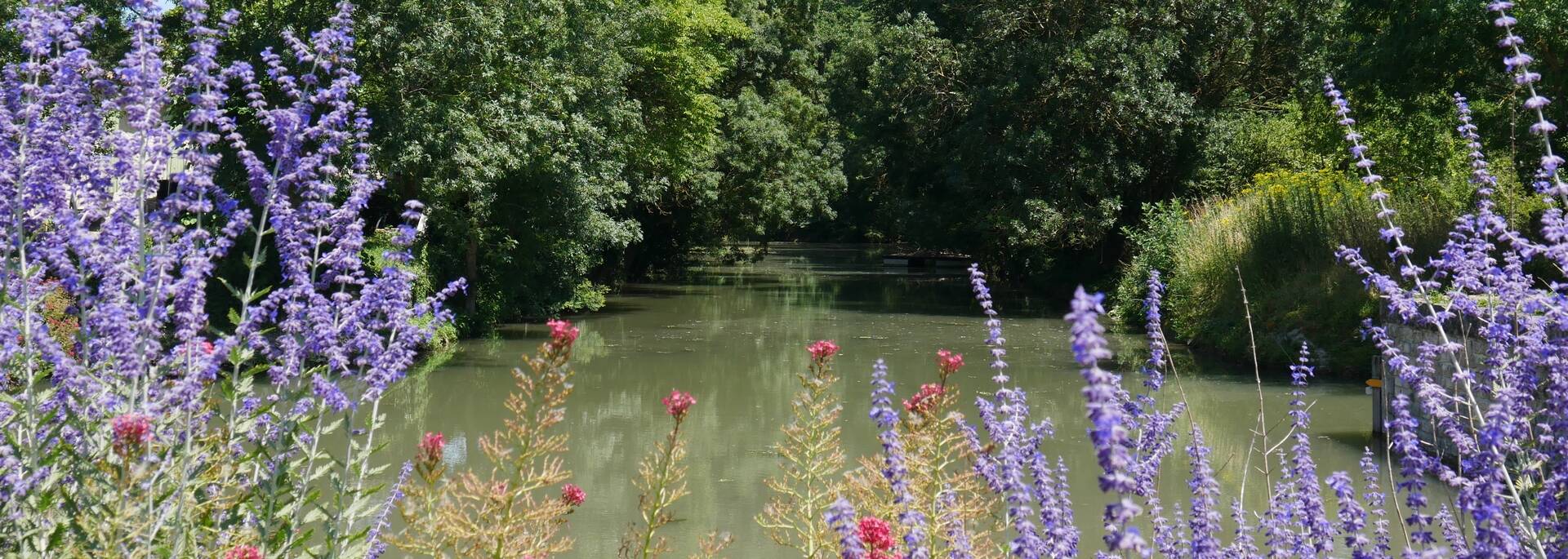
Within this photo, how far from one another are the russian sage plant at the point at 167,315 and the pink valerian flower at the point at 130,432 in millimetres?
353

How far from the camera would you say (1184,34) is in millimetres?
27969

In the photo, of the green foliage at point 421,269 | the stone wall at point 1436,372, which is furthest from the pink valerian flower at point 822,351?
the green foliage at point 421,269

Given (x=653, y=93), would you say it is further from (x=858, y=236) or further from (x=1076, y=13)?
(x=858, y=236)

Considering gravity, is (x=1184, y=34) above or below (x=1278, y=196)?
above

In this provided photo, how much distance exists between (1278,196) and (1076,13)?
910 centimetres

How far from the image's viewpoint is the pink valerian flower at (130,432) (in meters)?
2.91

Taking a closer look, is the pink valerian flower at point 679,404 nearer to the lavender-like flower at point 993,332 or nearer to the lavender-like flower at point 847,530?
the lavender-like flower at point 847,530

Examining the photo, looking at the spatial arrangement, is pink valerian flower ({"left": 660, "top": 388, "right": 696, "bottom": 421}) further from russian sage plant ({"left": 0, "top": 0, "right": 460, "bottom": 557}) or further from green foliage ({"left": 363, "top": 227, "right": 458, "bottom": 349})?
green foliage ({"left": 363, "top": 227, "right": 458, "bottom": 349})

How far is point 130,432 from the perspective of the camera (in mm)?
2912

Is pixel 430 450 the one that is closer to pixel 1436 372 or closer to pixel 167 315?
pixel 167 315

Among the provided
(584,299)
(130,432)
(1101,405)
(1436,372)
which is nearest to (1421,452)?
(1101,405)

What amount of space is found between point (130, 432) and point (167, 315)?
3.88 ft

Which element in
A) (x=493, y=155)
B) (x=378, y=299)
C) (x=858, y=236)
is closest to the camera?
(x=378, y=299)

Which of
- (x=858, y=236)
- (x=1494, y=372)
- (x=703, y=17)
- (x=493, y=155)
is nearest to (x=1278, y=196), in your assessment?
(x=493, y=155)
